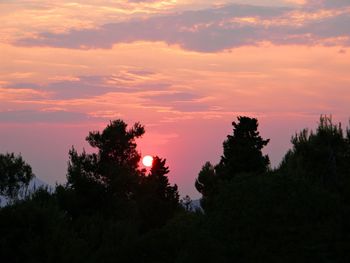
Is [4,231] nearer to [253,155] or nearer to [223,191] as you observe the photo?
[223,191]

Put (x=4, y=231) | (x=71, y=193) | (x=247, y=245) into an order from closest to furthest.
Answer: (x=247, y=245) < (x=4, y=231) < (x=71, y=193)

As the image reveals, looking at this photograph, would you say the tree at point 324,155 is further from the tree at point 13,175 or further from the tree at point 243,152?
the tree at point 13,175

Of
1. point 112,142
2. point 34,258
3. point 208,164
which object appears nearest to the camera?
point 34,258

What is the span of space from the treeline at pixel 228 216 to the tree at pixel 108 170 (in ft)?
0.54

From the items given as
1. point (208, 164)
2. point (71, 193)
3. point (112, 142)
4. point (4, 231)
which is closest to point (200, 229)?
point (4, 231)

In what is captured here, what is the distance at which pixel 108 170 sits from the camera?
248ft

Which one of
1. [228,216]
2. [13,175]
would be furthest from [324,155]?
[13,175]

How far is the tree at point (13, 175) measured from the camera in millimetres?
84500

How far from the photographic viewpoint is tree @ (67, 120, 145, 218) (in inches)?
2857

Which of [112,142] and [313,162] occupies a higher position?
[112,142]

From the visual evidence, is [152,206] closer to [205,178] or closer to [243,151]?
[205,178]

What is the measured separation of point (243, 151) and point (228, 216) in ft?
85.1

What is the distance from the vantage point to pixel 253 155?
5728 centimetres

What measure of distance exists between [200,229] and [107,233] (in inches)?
778
